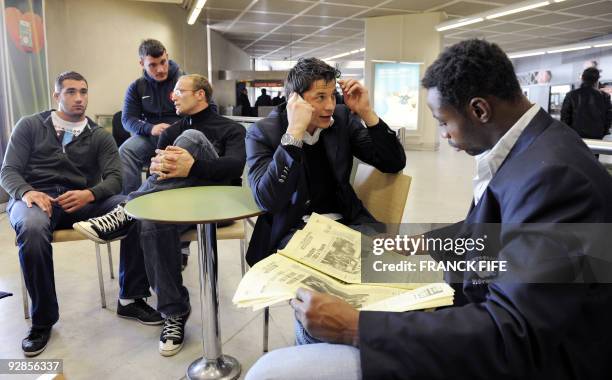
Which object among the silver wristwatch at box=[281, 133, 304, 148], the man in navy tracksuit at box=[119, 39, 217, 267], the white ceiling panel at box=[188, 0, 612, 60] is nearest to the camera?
the silver wristwatch at box=[281, 133, 304, 148]

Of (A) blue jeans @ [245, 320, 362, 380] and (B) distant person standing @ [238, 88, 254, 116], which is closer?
(A) blue jeans @ [245, 320, 362, 380]

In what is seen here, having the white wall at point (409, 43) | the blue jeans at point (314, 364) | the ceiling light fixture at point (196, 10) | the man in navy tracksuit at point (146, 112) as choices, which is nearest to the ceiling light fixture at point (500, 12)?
the white wall at point (409, 43)

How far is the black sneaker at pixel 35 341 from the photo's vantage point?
189cm

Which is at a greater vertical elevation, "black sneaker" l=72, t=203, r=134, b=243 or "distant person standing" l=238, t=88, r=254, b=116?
"distant person standing" l=238, t=88, r=254, b=116

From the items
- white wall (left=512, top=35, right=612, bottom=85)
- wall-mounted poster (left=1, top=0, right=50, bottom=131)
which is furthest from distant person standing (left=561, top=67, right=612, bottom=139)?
white wall (left=512, top=35, right=612, bottom=85)

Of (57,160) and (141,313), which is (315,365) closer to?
(141,313)

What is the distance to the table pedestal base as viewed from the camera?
5.56 feet

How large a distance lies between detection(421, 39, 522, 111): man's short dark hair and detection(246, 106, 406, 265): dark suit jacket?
0.77m

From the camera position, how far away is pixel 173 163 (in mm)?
1964

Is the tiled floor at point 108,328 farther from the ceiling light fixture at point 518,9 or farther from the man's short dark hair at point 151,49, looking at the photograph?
the ceiling light fixture at point 518,9

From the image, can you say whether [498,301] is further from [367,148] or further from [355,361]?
[367,148]

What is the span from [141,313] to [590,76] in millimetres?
5548

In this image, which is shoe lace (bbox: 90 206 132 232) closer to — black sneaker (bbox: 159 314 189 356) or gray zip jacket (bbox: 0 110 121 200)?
gray zip jacket (bbox: 0 110 121 200)

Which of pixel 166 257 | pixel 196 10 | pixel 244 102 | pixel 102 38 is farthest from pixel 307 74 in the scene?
pixel 244 102
